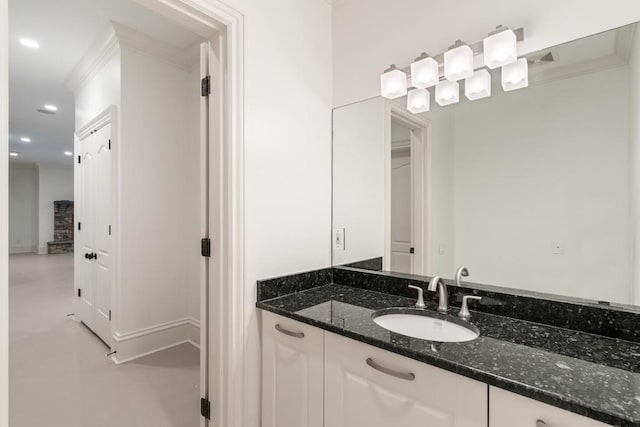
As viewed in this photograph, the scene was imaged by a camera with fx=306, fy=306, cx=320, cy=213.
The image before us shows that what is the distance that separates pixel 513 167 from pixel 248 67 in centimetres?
137

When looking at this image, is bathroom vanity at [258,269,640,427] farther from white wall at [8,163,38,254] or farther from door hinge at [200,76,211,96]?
white wall at [8,163,38,254]

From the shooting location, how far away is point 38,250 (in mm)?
9406

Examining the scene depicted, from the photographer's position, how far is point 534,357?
96 centimetres

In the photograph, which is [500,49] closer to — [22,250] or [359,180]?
[359,180]

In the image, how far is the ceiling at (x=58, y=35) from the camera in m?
2.36

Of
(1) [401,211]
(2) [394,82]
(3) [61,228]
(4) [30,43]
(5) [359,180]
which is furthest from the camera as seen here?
(3) [61,228]

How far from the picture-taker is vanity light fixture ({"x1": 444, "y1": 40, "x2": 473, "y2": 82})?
144 centimetres

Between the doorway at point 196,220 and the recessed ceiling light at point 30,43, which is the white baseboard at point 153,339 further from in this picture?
the recessed ceiling light at point 30,43

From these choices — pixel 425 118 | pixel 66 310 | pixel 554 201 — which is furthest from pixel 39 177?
pixel 554 201

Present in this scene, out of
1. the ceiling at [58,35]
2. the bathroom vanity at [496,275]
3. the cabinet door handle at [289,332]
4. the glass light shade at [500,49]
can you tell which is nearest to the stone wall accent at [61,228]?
the ceiling at [58,35]

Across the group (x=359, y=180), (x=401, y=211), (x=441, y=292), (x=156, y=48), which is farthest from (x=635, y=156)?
(x=156, y=48)

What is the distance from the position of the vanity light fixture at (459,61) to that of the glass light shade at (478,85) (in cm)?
3

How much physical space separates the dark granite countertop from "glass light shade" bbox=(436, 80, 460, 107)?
1.07m

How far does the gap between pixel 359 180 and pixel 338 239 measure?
409 millimetres
